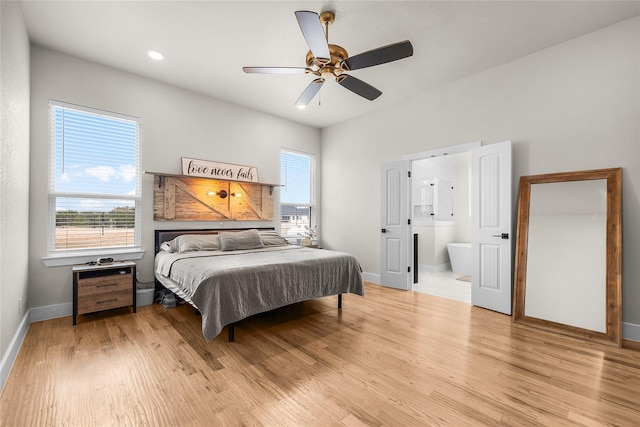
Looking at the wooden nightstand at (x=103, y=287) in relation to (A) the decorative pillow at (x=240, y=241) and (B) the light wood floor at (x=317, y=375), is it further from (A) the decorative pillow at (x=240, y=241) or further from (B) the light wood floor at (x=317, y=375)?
(A) the decorative pillow at (x=240, y=241)

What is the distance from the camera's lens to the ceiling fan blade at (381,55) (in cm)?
230

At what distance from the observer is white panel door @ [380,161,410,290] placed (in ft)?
15.1

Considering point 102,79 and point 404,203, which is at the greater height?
point 102,79

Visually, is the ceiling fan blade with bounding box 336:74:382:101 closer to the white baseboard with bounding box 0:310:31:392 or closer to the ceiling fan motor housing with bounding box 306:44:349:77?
the ceiling fan motor housing with bounding box 306:44:349:77

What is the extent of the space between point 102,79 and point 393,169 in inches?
171

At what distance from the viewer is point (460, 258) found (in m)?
5.93

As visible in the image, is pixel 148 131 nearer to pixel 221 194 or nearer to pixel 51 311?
pixel 221 194

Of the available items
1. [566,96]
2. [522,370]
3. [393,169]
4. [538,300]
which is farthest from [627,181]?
[393,169]

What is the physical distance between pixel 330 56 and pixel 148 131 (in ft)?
9.49

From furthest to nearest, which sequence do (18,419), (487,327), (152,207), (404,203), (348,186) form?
1. (348,186)
2. (404,203)
3. (152,207)
4. (487,327)
5. (18,419)

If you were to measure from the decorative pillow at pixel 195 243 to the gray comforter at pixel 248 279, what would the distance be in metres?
0.16

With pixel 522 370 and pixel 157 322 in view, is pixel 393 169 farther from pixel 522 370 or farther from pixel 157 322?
pixel 157 322

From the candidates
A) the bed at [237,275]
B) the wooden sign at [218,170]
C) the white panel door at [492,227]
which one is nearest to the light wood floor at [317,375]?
the bed at [237,275]

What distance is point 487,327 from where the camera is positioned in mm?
3041
